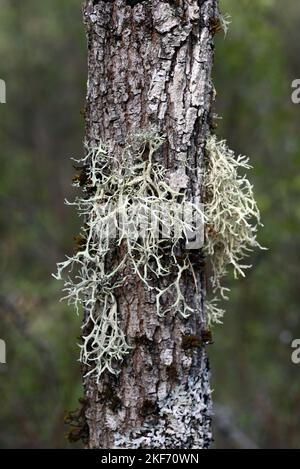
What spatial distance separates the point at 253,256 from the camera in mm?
4828

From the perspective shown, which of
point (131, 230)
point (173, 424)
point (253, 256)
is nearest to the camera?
point (131, 230)

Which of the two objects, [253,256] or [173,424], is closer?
[173,424]

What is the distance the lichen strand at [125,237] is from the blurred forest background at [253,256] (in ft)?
7.45

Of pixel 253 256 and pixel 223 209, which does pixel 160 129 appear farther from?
pixel 253 256

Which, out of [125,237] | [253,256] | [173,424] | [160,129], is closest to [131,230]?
[125,237]

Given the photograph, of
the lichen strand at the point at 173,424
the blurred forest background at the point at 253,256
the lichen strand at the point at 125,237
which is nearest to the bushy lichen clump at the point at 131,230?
the lichen strand at the point at 125,237

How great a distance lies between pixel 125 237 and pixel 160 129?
0.34 metres

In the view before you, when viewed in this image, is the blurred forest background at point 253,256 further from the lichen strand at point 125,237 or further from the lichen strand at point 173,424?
the lichen strand at point 125,237

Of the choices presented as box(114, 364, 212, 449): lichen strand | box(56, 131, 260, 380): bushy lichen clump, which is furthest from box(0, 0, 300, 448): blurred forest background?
box(56, 131, 260, 380): bushy lichen clump

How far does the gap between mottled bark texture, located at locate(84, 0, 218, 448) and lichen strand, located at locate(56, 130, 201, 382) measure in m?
0.04

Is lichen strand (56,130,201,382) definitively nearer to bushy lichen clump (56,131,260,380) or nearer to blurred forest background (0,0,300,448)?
bushy lichen clump (56,131,260,380)

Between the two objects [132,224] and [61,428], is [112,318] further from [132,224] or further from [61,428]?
[61,428]

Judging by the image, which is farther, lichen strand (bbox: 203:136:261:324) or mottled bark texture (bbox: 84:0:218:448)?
lichen strand (bbox: 203:136:261:324)

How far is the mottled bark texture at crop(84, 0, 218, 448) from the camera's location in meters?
1.72
